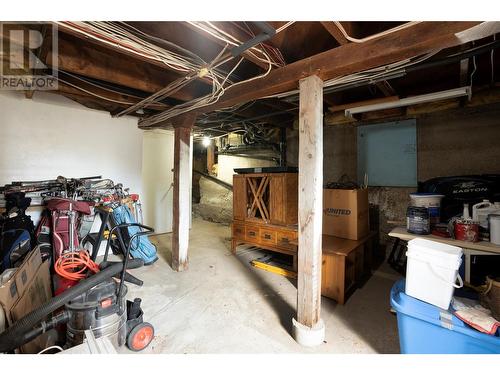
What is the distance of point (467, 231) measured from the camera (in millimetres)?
1773

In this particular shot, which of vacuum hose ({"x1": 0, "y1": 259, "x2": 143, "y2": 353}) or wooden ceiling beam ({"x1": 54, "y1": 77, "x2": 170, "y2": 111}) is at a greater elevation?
wooden ceiling beam ({"x1": 54, "y1": 77, "x2": 170, "y2": 111})

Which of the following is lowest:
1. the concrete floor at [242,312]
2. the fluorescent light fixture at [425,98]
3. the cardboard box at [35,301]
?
the concrete floor at [242,312]

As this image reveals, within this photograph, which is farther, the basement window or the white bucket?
the basement window

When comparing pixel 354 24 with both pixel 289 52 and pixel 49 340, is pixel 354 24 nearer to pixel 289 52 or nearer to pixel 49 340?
pixel 289 52

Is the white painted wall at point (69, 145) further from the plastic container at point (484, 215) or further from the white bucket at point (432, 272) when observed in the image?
the plastic container at point (484, 215)

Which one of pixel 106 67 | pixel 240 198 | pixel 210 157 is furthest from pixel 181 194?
pixel 210 157

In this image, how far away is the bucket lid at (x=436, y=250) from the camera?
1329 millimetres

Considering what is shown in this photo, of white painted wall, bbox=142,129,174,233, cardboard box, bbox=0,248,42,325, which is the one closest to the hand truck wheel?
cardboard box, bbox=0,248,42,325

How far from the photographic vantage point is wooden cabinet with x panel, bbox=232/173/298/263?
283 centimetres

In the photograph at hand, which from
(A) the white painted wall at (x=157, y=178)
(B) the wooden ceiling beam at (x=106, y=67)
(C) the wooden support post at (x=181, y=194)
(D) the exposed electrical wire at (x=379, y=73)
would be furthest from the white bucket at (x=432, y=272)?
(A) the white painted wall at (x=157, y=178)

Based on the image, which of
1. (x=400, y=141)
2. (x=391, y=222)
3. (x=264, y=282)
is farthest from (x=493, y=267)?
(x=264, y=282)

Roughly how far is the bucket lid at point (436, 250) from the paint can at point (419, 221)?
596 millimetres

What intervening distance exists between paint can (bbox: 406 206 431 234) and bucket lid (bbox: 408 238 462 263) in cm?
60

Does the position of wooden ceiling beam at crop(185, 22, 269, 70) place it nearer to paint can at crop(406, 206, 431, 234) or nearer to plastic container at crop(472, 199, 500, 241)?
paint can at crop(406, 206, 431, 234)
